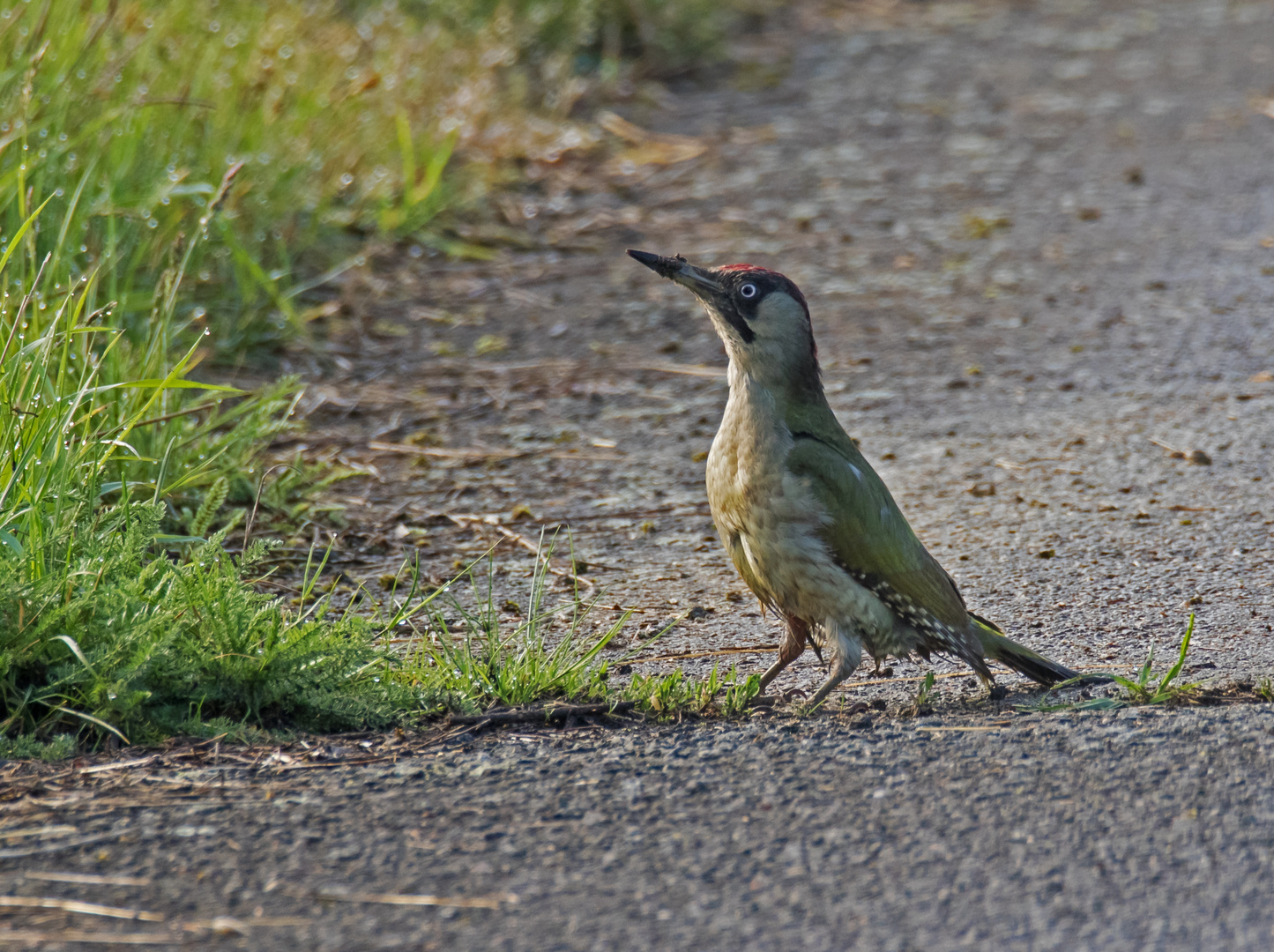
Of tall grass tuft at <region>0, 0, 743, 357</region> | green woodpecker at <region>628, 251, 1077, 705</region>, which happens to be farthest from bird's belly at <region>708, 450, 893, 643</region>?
tall grass tuft at <region>0, 0, 743, 357</region>

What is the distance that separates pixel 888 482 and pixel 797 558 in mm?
1594

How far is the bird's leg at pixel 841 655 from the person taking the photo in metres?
3.50

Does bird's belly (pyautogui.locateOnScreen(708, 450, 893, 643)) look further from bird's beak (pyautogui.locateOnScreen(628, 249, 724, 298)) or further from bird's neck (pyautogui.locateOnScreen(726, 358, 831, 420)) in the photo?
bird's beak (pyautogui.locateOnScreen(628, 249, 724, 298))

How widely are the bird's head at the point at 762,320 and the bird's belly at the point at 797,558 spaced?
12.4 inches

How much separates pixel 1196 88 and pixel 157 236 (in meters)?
7.58

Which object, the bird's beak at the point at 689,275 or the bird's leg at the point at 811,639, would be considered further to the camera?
the bird's beak at the point at 689,275

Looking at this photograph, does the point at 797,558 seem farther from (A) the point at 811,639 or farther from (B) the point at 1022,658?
(B) the point at 1022,658

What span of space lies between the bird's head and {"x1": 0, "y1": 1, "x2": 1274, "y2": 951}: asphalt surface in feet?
2.56

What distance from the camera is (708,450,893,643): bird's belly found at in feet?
11.5

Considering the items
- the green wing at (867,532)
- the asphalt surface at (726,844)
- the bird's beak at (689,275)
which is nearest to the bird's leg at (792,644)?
the green wing at (867,532)

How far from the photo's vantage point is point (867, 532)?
359 centimetres

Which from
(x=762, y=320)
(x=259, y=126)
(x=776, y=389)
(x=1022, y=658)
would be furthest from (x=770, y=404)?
(x=259, y=126)

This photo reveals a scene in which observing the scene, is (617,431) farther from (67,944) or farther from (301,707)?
(67,944)

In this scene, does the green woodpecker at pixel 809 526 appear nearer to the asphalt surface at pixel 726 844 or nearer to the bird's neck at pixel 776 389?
the bird's neck at pixel 776 389
